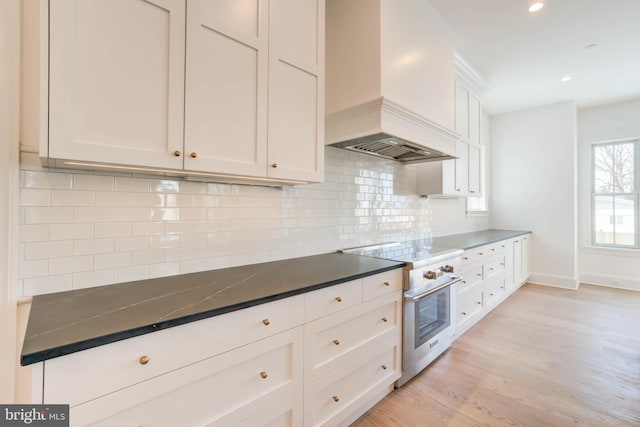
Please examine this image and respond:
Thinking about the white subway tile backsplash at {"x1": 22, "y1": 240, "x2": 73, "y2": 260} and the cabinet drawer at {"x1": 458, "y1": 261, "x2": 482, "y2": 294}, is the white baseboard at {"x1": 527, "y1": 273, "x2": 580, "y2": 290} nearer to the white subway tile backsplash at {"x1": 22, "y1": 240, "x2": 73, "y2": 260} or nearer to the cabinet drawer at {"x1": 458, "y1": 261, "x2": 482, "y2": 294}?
the cabinet drawer at {"x1": 458, "y1": 261, "x2": 482, "y2": 294}

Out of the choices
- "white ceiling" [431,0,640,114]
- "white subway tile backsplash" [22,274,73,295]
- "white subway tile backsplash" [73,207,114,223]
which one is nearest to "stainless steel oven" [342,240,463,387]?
"white subway tile backsplash" [73,207,114,223]

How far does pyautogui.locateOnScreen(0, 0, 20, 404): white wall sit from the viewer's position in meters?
1.05

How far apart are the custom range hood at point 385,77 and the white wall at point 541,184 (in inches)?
131

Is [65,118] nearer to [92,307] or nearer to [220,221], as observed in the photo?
[92,307]

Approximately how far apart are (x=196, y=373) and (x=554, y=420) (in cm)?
209

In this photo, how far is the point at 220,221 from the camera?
1.70m

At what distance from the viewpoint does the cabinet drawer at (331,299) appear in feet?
4.62

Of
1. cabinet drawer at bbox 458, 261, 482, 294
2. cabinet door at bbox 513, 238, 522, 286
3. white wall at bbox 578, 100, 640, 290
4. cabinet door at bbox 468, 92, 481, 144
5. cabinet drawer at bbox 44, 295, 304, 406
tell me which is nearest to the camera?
cabinet drawer at bbox 44, 295, 304, 406

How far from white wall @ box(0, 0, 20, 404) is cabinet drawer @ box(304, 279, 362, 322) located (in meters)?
1.13

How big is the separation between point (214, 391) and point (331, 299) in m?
0.65

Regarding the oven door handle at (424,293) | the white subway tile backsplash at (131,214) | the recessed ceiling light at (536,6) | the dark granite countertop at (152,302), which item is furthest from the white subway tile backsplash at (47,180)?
the recessed ceiling light at (536,6)

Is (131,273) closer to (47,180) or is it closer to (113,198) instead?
(113,198)

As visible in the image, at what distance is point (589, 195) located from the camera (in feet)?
15.9

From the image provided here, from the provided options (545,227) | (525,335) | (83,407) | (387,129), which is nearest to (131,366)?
(83,407)
